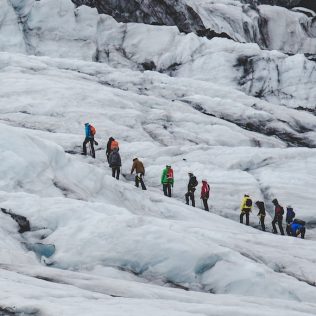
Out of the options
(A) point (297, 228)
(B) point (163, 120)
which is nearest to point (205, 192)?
(A) point (297, 228)

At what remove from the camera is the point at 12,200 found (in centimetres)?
1444

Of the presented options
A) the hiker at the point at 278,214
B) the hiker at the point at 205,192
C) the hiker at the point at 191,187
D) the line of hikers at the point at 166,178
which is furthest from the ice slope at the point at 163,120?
the hiker at the point at 278,214

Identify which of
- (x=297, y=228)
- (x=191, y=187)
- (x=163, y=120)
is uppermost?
(x=163, y=120)

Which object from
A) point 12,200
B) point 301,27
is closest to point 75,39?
point 301,27

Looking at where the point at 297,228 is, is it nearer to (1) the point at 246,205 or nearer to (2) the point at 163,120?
(1) the point at 246,205

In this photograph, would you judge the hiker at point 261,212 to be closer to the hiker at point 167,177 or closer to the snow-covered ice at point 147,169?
the snow-covered ice at point 147,169

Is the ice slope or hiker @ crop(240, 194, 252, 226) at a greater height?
the ice slope

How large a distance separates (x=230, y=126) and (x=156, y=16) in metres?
30.0

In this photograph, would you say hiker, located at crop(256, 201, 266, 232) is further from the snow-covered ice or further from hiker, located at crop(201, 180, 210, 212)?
hiker, located at crop(201, 180, 210, 212)

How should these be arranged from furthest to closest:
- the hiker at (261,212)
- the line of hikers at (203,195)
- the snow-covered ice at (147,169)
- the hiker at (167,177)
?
the hiker at (167,177), the hiker at (261,212), the line of hikers at (203,195), the snow-covered ice at (147,169)

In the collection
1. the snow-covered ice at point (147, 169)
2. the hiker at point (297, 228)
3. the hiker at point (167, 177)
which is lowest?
the hiker at point (297, 228)

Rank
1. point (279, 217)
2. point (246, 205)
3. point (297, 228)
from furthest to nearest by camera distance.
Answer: point (246, 205) → point (279, 217) → point (297, 228)

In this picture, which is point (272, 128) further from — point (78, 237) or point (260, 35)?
point (260, 35)

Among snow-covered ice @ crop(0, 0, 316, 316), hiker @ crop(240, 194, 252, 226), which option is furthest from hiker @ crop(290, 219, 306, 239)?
hiker @ crop(240, 194, 252, 226)
